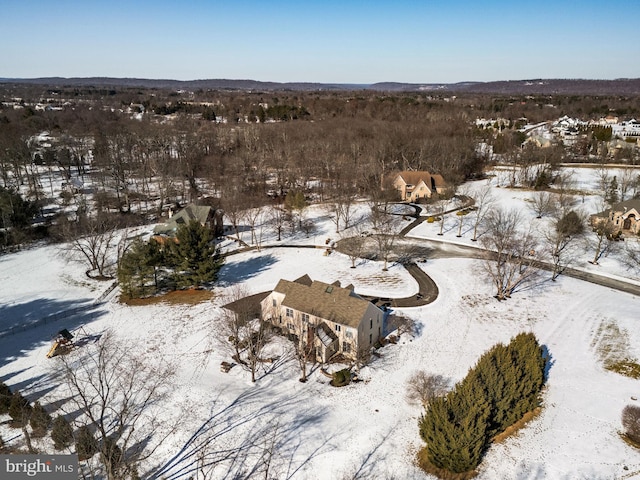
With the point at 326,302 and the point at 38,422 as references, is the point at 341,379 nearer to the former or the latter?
the point at 326,302

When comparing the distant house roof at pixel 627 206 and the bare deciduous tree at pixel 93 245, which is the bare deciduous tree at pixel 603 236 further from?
the bare deciduous tree at pixel 93 245

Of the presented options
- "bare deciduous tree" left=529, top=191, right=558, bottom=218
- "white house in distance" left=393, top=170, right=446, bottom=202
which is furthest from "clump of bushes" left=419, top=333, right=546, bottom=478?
"white house in distance" left=393, top=170, right=446, bottom=202

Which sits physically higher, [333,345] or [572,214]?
[572,214]

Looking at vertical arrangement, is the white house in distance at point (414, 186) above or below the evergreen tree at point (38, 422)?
above

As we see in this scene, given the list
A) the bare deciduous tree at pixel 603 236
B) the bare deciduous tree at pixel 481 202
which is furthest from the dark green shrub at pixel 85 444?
the bare deciduous tree at pixel 603 236

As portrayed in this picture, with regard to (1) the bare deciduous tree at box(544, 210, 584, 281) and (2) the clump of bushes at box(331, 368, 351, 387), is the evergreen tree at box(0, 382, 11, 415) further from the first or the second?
(1) the bare deciduous tree at box(544, 210, 584, 281)

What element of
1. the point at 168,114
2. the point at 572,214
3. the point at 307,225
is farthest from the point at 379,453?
the point at 168,114

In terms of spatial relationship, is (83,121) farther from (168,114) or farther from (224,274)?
(224,274)

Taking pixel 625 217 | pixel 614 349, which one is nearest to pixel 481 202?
pixel 625 217
